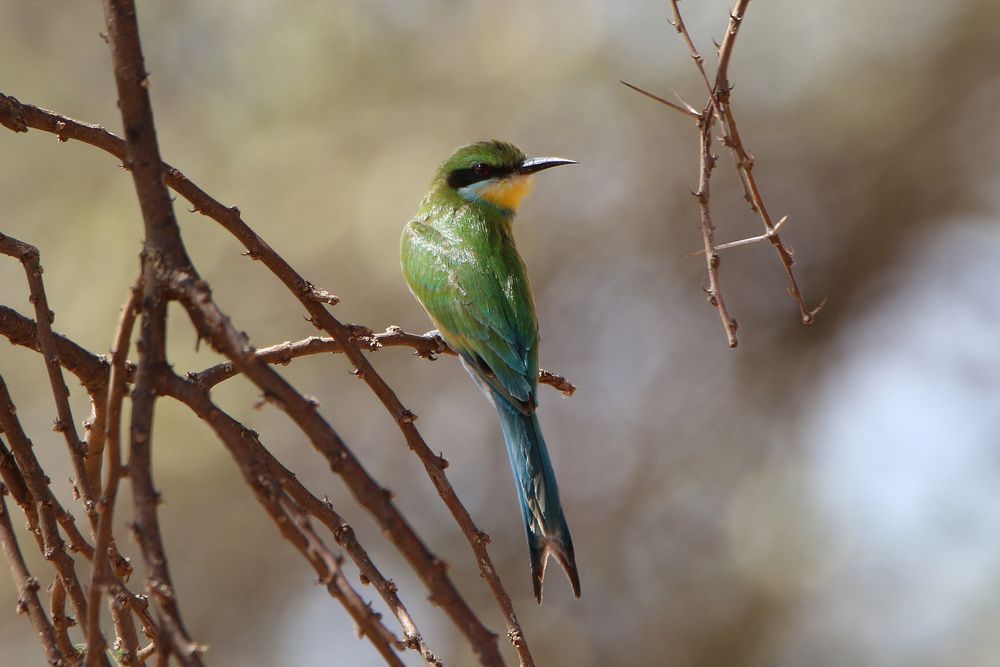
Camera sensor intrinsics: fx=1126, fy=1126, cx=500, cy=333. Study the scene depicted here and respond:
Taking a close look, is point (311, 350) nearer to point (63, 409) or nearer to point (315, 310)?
point (315, 310)

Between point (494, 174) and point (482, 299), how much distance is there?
2.19ft

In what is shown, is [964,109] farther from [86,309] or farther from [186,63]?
[86,309]

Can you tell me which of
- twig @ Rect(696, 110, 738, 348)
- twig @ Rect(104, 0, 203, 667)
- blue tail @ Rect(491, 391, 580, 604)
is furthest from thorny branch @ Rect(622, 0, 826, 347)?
twig @ Rect(104, 0, 203, 667)

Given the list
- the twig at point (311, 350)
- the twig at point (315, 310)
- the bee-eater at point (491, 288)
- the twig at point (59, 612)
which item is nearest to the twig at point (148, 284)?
the twig at point (315, 310)

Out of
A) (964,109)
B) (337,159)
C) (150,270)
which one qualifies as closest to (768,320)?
(964,109)

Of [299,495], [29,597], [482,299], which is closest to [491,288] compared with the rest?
[482,299]

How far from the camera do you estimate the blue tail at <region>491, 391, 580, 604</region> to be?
2102 millimetres

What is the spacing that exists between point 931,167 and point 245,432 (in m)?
4.75

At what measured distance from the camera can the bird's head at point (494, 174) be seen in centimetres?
383

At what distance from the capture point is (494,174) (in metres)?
3.86

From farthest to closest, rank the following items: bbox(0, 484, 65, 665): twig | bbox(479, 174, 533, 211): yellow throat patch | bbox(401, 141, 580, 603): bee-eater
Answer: bbox(479, 174, 533, 211): yellow throat patch
bbox(401, 141, 580, 603): bee-eater
bbox(0, 484, 65, 665): twig

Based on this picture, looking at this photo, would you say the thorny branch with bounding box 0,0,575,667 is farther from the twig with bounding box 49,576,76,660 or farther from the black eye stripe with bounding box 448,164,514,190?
the black eye stripe with bounding box 448,164,514,190

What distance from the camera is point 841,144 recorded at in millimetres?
5605

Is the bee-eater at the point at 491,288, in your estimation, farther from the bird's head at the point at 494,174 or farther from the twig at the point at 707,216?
the twig at the point at 707,216
